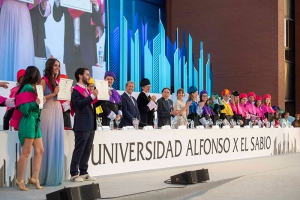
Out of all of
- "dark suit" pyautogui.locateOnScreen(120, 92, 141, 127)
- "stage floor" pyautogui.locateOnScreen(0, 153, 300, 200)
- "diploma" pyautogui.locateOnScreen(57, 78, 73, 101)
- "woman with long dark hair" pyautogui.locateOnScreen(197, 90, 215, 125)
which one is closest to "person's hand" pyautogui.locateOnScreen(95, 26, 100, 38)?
"woman with long dark hair" pyautogui.locateOnScreen(197, 90, 215, 125)

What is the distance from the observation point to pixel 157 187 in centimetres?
710

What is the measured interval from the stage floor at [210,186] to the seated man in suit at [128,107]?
1.03 metres

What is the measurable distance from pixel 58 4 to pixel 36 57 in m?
1.74

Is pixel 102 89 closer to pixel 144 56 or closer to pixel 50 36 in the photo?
pixel 50 36

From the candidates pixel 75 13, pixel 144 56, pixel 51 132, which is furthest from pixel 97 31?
pixel 51 132

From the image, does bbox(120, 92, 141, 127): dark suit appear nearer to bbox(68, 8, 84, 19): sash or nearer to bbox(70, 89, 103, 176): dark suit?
bbox(70, 89, 103, 176): dark suit

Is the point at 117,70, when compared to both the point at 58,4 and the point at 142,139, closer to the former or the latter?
the point at 58,4

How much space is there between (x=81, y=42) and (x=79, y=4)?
1071mm

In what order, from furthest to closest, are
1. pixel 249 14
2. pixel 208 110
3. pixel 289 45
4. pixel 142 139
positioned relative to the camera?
pixel 289 45
pixel 249 14
pixel 208 110
pixel 142 139

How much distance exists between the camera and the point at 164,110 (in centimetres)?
1065

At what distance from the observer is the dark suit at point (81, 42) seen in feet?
49.8

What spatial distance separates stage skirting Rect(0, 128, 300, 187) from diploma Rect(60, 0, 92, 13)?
6.09 meters

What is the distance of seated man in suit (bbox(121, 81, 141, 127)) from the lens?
9.59m

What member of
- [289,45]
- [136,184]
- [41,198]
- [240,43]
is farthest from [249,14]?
[41,198]
